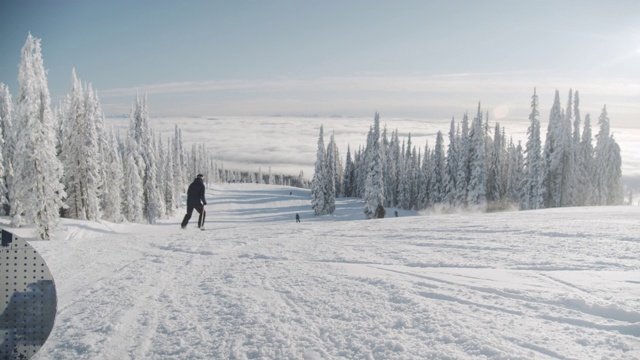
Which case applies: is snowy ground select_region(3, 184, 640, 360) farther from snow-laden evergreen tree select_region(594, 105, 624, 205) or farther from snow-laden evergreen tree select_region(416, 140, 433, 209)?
snow-laden evergreen tree select_region(416, 140, 433, 209)

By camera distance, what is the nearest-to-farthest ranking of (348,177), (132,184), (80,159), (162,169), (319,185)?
(80,159) → (132,184) → (319,185) → (162,169) → (348,177)

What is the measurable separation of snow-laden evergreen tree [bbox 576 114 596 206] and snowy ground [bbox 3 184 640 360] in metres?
43.2

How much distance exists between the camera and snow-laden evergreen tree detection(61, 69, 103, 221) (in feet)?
A: 121

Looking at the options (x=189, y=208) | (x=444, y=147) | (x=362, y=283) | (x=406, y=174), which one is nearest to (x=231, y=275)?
(x=362, y=283)

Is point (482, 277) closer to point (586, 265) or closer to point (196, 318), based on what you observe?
point (586, 265)

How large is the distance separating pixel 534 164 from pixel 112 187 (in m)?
50.7

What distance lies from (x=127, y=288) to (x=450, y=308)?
18.3 feet

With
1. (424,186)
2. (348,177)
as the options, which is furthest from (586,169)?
(348,177)

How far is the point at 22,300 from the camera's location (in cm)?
435

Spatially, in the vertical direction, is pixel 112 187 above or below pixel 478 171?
below

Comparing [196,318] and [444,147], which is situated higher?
[444,147]

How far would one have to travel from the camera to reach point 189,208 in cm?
1606

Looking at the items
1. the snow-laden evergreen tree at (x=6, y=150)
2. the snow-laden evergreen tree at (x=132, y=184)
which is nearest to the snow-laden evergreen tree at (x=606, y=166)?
the snow-laden evergreen tree at (x=132, y=184)

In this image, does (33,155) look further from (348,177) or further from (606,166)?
(348,177)
